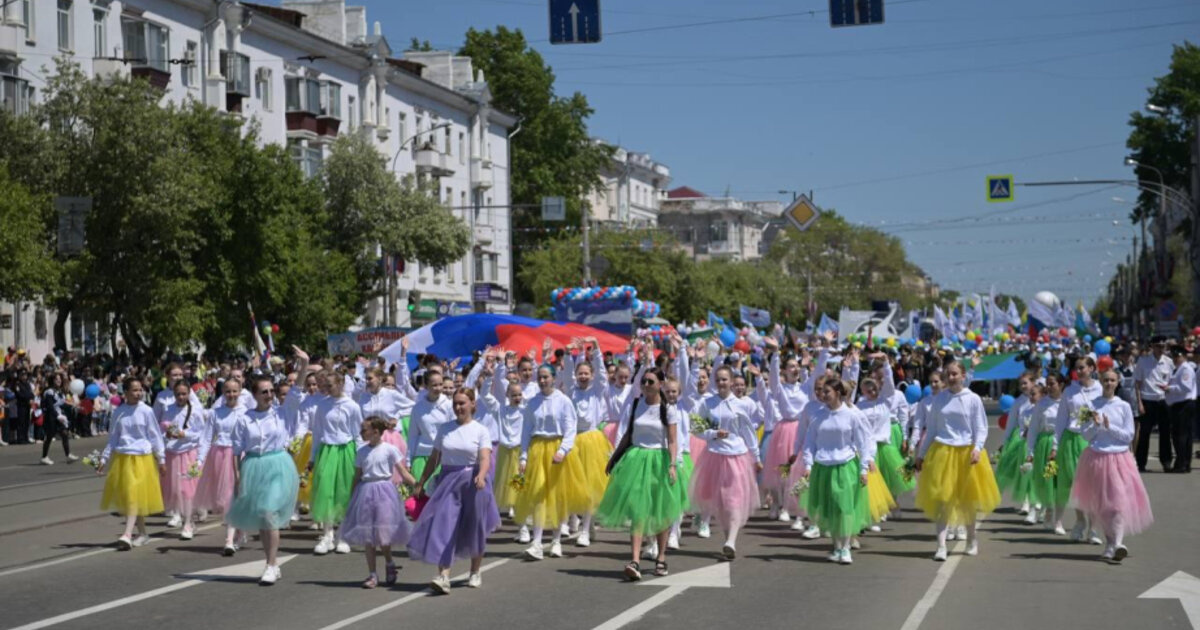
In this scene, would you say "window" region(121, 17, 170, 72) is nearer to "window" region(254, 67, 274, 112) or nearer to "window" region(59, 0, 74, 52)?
"window" region(59, 0, 74, 52)

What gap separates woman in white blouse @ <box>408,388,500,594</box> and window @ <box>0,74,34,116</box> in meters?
28.5

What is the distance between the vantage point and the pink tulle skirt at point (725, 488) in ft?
52.1

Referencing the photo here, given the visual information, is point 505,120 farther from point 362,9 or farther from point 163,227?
point 163,227

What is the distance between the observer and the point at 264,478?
47.5ft

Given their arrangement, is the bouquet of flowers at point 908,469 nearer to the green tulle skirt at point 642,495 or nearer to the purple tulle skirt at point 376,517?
the green tulle skirt at point 642,495

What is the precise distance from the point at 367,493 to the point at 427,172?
181ft

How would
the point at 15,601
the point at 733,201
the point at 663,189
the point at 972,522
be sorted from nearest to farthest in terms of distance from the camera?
1. the point at 15,601
2. the point at 972,522
3. the point at 663,189
4. the point at 733,201

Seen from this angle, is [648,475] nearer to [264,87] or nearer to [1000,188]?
[1000,188]

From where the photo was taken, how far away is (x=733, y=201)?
166625mm

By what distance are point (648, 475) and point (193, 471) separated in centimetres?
542

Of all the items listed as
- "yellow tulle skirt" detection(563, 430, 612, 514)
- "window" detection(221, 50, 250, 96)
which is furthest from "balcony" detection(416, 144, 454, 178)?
"yellow tulle skirt" detection(563, 430, 612, 514)

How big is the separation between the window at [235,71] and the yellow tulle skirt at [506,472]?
36703mm

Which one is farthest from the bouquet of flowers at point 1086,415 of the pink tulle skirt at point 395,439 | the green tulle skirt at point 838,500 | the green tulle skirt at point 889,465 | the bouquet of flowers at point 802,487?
the pink tulle skirt at point 395,439

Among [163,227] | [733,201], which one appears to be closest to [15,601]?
[163,227]
